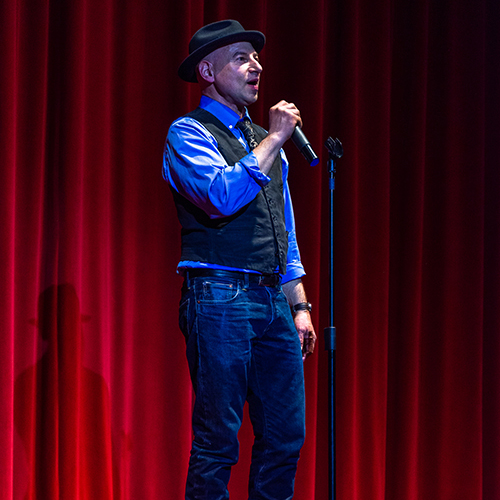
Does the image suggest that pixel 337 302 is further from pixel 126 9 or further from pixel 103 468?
pixel 126 9

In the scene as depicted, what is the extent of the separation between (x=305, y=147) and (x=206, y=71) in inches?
17.6

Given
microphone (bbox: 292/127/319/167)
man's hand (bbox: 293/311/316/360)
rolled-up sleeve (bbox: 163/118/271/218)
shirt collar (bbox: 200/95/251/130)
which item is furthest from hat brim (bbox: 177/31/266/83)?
man's hand (bbox: 293/311/316/360)

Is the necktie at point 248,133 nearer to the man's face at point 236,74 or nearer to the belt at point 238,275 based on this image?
the man's face at point 236,74

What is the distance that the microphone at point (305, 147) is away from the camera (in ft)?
5.37

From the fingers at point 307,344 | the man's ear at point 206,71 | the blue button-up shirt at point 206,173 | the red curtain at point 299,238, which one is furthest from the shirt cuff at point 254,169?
the red curtain at point 299,238

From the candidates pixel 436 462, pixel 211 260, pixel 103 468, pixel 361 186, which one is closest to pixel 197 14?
pixel 361 186

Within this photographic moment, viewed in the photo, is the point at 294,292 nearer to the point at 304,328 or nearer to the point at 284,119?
the point at 304,328

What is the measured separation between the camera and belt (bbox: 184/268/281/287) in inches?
66.1

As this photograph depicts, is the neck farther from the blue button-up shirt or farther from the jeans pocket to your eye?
the jeans pocket

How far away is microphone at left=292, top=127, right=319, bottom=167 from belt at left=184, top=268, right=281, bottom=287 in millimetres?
304

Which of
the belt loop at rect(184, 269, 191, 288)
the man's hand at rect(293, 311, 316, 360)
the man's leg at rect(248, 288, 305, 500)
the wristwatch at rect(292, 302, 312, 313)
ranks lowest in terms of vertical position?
the man's leg at rect(248, 288, 305, 500)

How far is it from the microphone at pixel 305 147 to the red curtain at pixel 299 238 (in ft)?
3.01

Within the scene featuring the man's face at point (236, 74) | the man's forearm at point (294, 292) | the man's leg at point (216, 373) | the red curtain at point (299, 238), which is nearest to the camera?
the man's leg at point (216, 373)

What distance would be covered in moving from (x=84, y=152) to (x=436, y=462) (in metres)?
1.97
